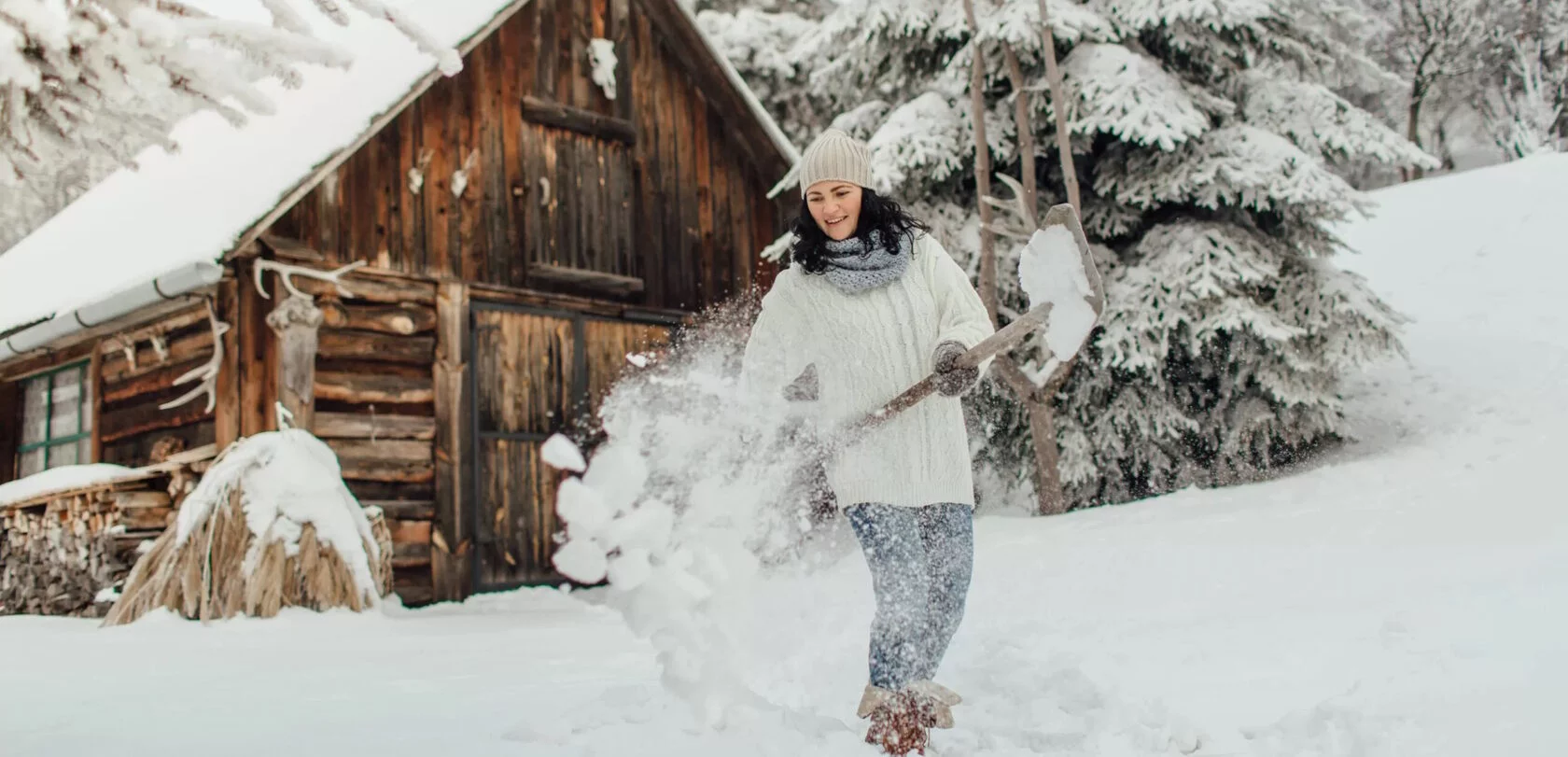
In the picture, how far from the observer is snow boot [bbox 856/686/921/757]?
9.45ft

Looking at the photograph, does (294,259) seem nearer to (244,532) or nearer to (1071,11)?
(244,532)

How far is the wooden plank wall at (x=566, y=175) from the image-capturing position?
8312mm

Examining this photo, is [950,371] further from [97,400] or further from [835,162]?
[97,400]

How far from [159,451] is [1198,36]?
8.03 meters

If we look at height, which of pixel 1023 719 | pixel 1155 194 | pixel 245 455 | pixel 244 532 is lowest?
A: pixel 1023 719

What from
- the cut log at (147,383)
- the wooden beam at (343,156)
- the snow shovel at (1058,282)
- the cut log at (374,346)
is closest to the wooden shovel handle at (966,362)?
the snow shovel at (1058,282)

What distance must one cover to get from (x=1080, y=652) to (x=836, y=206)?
1990 millimetres

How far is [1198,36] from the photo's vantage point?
8.70 meters

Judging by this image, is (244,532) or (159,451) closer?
(244,532)

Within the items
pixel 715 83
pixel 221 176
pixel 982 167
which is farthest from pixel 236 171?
pixel 982 167

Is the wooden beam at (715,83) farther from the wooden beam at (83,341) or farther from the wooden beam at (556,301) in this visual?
the wooden beam at (83,341)

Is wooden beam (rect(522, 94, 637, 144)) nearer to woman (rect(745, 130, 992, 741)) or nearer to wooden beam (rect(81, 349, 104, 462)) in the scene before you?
wooden beam (rect(81, 349, 104, 462))

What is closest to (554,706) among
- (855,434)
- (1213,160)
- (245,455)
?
(855,434)

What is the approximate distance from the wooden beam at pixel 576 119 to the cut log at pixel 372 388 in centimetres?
228
